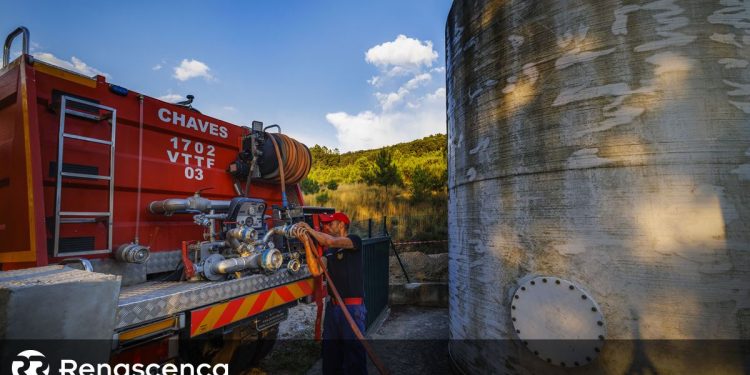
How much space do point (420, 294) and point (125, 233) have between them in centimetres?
556

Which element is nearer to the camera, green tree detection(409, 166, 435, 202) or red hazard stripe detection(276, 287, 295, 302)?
red hazard stripe detection(276, 287, 295, 302)

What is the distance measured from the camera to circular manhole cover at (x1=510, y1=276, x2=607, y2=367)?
266 centimetres

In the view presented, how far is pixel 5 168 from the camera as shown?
2.77 metres

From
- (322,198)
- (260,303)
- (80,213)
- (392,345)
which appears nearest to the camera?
(80,213)

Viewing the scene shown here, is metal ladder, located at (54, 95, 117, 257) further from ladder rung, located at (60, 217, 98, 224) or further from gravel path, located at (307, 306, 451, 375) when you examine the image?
gravel path, located at (307, 306, 451, 375)

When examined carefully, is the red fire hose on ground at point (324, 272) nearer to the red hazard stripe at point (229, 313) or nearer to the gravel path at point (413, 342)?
the red hazard stripe at point (229, 313)

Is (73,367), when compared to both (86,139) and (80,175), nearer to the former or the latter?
(80,175)

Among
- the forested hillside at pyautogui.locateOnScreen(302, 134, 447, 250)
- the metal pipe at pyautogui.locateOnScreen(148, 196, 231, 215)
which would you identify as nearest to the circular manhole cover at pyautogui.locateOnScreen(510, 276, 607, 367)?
the metal pipe at pyautogui.locateOnScreen(148, 196, 231, 215)

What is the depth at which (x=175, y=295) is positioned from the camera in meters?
2.47

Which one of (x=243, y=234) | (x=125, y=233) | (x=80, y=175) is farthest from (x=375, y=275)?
(x=80, y=175)

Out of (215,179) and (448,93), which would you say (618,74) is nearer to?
(448,93)

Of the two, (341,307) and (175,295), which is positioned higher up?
(175,295)

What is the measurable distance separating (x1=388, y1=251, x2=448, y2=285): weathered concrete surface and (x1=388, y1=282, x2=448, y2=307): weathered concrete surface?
2.18 m

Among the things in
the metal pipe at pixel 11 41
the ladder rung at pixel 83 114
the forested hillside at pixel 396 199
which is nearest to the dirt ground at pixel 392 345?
the ladder rung at pixel 83 114
